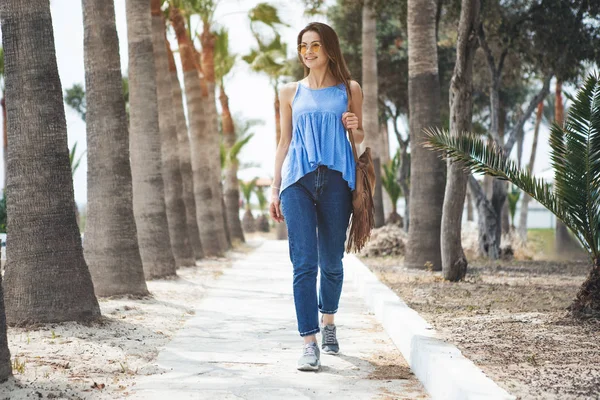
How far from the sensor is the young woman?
5.58m

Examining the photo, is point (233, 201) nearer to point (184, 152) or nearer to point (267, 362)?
point (184, 152)

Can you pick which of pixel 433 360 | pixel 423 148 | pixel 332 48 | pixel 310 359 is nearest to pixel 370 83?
pixel 423 148

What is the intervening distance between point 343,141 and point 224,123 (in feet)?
84.0

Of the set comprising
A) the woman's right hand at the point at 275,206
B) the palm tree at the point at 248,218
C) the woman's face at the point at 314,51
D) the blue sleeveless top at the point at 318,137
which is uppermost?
the woman's face at the point at 314,51

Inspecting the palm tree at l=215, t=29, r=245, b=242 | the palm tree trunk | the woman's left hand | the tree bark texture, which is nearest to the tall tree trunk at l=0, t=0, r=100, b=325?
the woman's left hand

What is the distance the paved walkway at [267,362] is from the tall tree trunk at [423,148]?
4212 millimetres

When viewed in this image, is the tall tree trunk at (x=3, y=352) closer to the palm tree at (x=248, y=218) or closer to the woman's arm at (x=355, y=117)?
the woman's arm at (x=355, y=117)

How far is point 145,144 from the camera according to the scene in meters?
12.0

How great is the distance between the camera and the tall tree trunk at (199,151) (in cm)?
1947

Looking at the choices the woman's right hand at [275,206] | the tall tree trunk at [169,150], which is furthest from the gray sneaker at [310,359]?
the tall tree trunk at [169,150]

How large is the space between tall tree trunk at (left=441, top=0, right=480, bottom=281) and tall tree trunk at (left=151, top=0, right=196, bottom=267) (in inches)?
216

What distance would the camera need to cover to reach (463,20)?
11.0m

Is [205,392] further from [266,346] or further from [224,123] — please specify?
[224,123]

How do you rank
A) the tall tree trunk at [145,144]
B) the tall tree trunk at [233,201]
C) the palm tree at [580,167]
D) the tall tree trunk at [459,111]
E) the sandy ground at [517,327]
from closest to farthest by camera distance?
the sandy ground at [517,327] < the palm tree at [580,167] < the tall tree trunk at [459,111] < the tall tree trunk at [145,144] < the tall tree trunk at [233,201]
